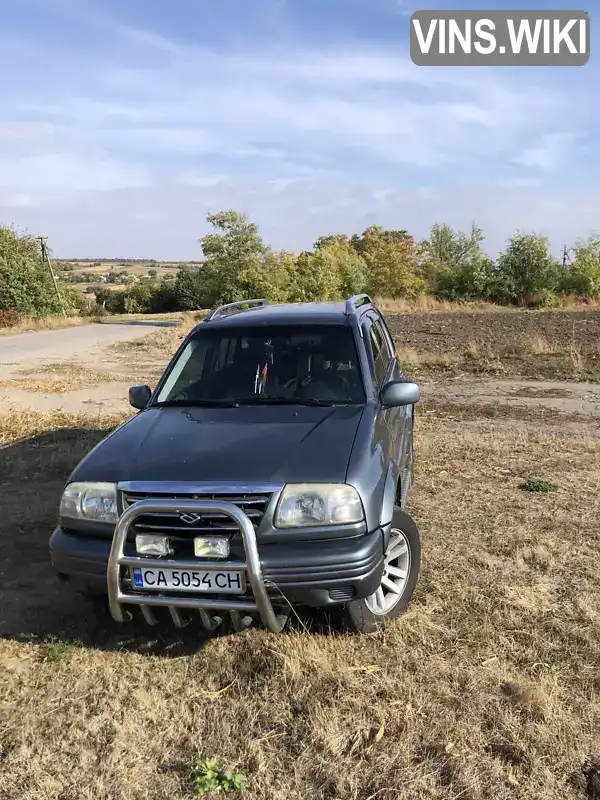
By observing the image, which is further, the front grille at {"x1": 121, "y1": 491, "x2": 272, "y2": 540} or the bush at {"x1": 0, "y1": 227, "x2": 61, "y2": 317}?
the bush at {"x1": 0, "y1": 227, "x2": 61, "y2": 317}

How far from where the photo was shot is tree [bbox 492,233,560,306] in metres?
42.9

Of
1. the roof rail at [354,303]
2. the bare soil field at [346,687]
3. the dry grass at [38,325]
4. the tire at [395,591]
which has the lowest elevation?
the bare soil field at [346,687]

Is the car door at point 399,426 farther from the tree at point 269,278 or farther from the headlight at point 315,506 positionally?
the tree at point 269,278

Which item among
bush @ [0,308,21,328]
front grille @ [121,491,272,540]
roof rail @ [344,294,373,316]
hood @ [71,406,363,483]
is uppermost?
bush @ [0,308,21,328]

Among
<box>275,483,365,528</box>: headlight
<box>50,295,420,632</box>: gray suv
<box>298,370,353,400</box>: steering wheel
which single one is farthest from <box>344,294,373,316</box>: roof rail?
<box>275,483,365,528</box>: headlight

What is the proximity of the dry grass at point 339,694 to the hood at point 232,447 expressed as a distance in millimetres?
965

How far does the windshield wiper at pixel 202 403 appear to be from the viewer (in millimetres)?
4277

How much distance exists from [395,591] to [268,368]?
1700 millimetres

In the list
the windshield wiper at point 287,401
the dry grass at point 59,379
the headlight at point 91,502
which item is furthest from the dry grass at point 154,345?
the headlight at point 91,502

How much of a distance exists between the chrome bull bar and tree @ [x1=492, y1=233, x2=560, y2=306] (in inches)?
1651

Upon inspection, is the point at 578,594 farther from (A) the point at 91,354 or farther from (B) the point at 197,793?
(A) the point at 91,354

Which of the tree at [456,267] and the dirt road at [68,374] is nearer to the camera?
the dirt road at [68,374]

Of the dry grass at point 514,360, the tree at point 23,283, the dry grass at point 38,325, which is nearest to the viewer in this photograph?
the dry grass at point 514,360

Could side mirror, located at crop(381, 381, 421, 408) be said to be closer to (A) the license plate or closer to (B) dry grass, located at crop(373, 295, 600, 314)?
(A) the license plate
